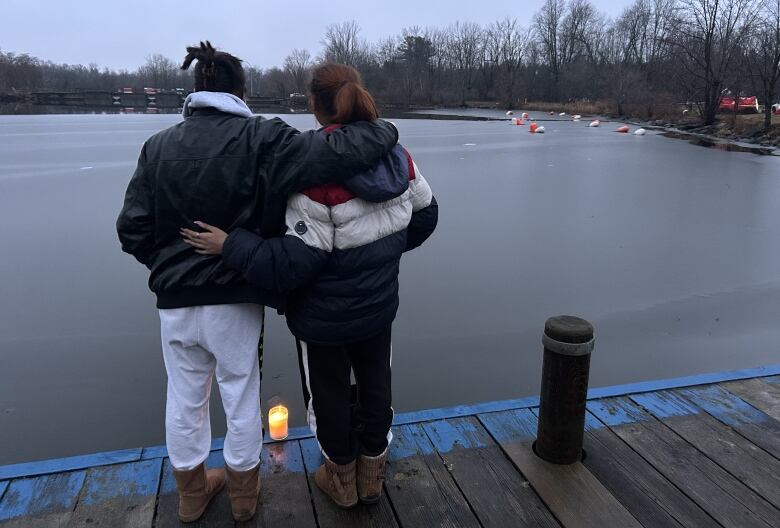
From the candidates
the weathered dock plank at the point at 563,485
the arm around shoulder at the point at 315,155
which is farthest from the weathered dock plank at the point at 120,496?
the weathered dock plank at the point at 563,485

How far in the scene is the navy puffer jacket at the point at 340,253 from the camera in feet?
5.09

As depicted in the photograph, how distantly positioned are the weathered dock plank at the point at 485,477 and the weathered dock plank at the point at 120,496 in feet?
3.22

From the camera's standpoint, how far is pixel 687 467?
2105 millimetres

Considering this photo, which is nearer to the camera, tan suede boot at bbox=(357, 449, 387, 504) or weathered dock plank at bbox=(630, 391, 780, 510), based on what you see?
tan suede boot at bbox=(357, 449, 387, 504)

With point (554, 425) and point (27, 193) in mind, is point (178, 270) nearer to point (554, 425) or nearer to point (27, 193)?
point (554, 425)

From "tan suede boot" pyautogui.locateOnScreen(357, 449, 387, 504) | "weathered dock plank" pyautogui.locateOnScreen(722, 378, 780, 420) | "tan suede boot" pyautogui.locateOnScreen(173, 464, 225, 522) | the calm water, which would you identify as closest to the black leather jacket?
"tan suede boot" pyautogui.locateOnScreen(173, 464, 225, 522)

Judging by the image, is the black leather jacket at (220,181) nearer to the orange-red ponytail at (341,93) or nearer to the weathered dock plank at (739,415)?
the orange-red ponytail at (341,93)

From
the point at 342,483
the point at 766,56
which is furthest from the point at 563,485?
the point at 766,56

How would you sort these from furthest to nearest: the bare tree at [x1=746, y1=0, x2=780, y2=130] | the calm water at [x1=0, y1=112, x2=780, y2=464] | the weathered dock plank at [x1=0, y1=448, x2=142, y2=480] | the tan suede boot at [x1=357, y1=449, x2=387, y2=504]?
1. the bare tree at [x1=746, y1=0, x2=780, y2=130]
2. the calm water at [x1=0, y1=112, x2=780, y2=464]
3. the weathered dock plank at [x1=0, y1=448, x2=142, y2=480]
4. the tan suede boot at [x1=357, y1=449, x2=387, y2=504]

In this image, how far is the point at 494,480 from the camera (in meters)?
2.04

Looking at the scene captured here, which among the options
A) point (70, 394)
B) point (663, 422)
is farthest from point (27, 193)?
point (663, 422)

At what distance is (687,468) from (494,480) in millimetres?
688

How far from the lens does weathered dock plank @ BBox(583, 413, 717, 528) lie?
1850 mm

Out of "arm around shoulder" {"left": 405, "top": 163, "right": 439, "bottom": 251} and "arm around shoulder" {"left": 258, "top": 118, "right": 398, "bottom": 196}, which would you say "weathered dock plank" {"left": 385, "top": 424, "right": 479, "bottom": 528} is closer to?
"arm around shoulder" {"left": 405, "top": 163, "right": 439, "bottom": 251}
